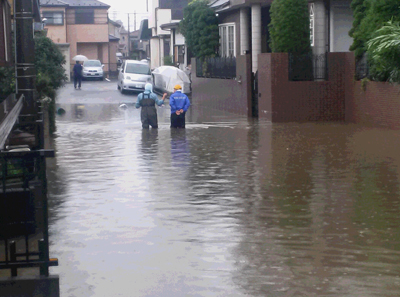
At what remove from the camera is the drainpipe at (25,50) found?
40.0 ft

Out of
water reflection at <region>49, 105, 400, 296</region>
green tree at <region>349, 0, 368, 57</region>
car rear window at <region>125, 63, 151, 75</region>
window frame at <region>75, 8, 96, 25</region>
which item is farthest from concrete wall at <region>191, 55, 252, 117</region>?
window frame at <region>75, 8, 96, 25</region>

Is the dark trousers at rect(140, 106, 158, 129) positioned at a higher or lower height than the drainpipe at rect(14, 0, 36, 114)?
lower

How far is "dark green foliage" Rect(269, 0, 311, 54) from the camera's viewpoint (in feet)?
75.7

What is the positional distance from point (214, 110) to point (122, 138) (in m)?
11.3

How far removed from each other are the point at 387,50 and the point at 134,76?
76.6 ft

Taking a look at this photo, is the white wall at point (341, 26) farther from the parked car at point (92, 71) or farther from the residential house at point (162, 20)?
the parked car at point (92, 71)

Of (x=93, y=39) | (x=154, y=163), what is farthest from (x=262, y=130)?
(x=93, y=39)

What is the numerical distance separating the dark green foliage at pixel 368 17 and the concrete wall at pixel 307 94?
3.58 ft

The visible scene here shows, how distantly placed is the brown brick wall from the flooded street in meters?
2.10

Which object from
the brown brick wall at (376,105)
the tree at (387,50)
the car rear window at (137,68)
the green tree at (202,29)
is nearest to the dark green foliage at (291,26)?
the brown brick wall at (376,105)

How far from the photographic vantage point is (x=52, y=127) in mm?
A: 20047

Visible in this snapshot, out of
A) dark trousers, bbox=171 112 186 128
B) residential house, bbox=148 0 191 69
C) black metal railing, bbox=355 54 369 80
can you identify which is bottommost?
dark trousers, bbox=171 112 186 128

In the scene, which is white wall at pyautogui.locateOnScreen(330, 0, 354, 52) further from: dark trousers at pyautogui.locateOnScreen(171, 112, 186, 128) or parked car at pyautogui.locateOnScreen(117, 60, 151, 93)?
parked car at pyautogui.locateOnScreen(117, 60, 151, 93)

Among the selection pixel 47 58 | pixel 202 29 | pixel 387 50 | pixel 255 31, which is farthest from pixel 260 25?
pixel 387 50
